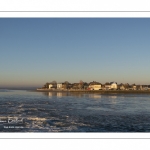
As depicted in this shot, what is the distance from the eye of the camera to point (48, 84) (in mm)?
7293

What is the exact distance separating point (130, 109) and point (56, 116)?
2.31 metres

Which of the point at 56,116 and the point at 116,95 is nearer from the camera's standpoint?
the point at 56,116

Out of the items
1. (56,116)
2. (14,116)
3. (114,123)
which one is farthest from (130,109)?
(14,116)

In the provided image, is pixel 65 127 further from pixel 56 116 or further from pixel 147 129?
pixel 147 129
